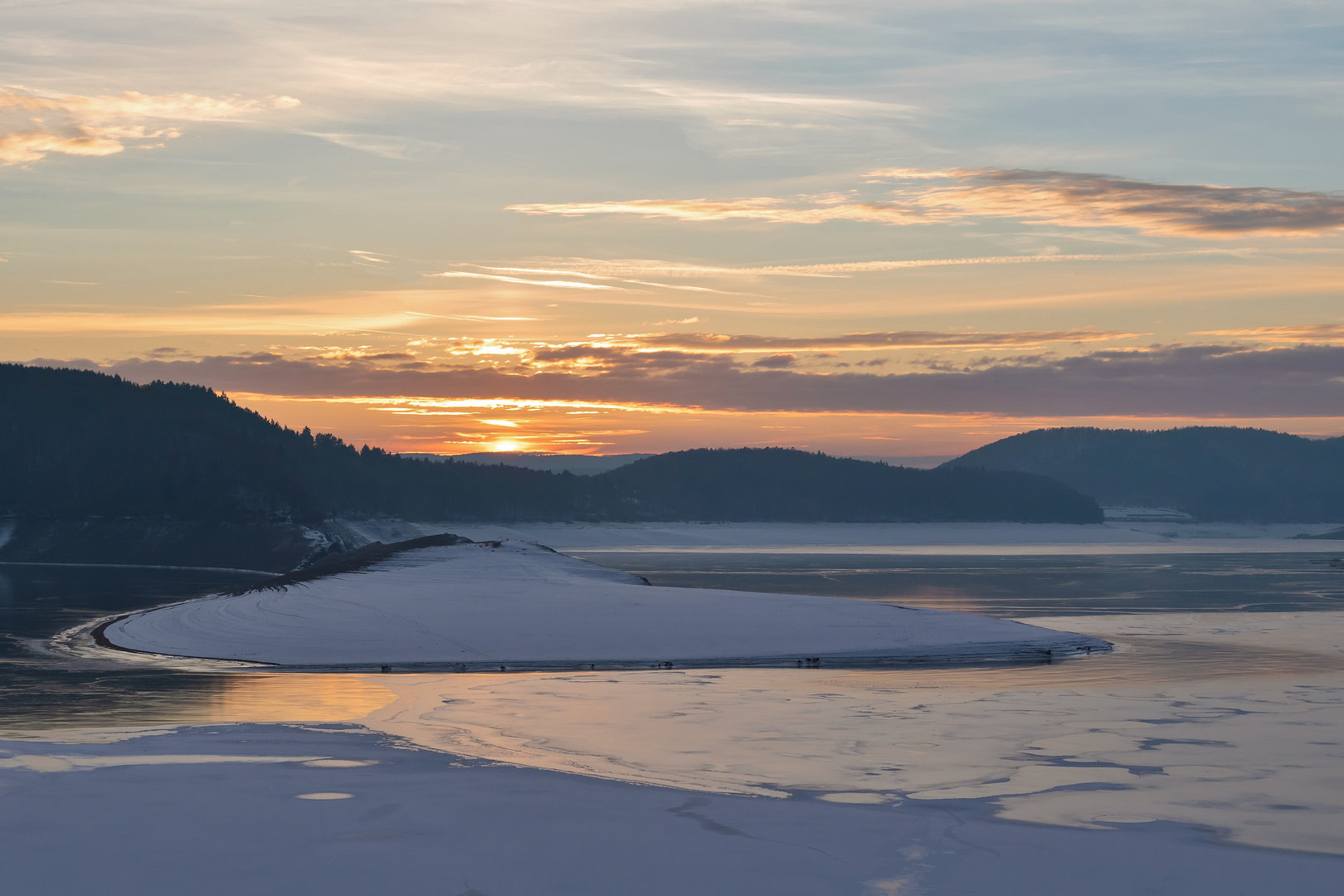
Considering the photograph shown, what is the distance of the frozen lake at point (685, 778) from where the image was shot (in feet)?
41.3

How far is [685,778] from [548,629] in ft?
64.1

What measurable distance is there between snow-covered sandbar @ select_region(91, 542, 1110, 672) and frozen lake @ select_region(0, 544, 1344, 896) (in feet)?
9.22

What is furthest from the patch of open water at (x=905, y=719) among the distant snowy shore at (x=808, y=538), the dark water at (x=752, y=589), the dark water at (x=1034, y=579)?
the distant snowy shore at (x=808, y=538)

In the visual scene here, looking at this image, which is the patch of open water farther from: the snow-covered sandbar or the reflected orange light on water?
the snow-covered sandbar

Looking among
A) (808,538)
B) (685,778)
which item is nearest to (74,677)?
(685,778)

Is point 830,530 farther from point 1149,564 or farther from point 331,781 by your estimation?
point 331,781

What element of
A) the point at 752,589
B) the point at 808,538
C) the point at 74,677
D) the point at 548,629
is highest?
the point at 548,629

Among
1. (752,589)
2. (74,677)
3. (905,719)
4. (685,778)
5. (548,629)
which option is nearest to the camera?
(685,778)

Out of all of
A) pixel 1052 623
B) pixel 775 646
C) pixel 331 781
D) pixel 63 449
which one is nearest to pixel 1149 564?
pixel 1052 623

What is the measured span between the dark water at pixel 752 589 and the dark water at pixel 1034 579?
0.12 metres

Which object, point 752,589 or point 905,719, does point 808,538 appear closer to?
point 752,589

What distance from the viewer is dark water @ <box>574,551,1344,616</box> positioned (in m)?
51.3

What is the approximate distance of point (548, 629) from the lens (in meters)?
36.2

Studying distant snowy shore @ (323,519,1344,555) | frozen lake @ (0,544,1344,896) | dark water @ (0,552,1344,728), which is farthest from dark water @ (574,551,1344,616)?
distant snowy shore @ (323,519,1344,555)
